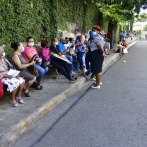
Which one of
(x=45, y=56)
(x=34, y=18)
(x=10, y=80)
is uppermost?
(x=34, y=18)

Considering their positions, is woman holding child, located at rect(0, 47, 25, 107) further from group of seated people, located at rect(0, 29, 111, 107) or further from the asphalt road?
the asphalt road

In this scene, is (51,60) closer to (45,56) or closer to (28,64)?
(45,56)

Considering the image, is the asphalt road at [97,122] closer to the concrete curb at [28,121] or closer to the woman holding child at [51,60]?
the concrete curb at [28,121]

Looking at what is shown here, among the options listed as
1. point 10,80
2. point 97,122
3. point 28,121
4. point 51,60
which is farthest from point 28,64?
point 97,122

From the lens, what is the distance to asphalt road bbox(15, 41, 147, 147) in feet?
10.3

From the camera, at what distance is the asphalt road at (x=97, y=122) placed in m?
3.14

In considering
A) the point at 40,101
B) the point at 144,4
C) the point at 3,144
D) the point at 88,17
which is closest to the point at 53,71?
the point at 40,101

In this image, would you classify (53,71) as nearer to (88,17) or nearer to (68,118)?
(68,118)

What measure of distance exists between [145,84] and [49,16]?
15.6 ft

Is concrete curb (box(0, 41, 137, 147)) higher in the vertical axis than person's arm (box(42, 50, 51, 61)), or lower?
lower

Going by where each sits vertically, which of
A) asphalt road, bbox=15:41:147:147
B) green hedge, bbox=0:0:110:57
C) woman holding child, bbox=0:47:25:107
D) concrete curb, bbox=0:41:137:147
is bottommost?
asphalt road, bbox=15:41:147:147

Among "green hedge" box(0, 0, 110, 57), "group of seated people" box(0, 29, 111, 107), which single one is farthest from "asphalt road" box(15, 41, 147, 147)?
"green hedge" box(0, 0, 110, 57)

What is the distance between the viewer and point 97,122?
377 centimetres

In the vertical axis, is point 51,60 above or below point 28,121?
above
